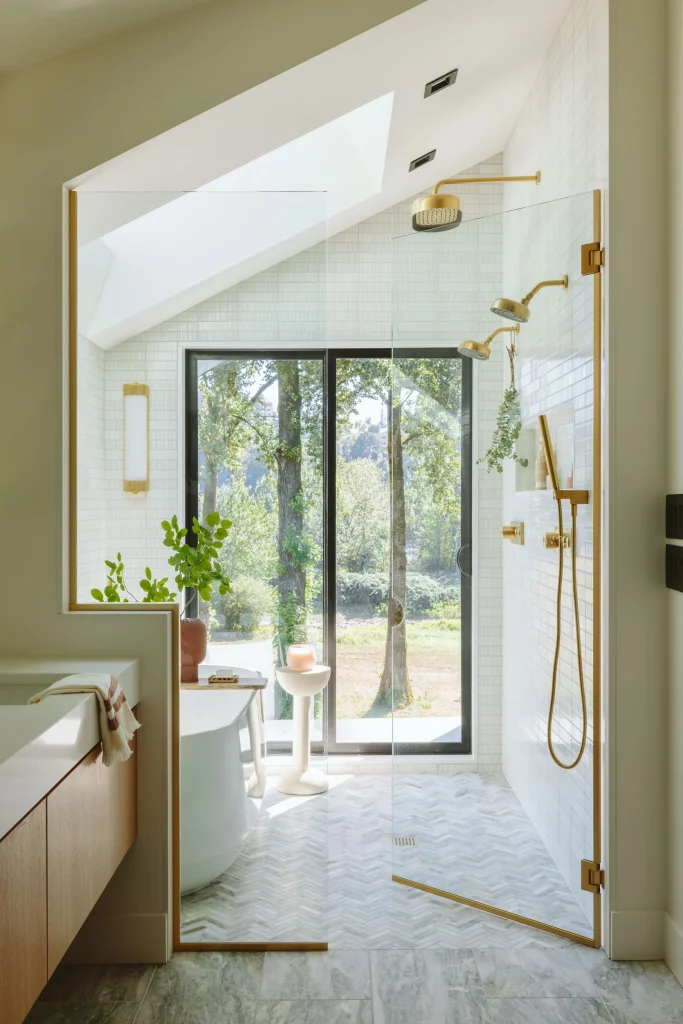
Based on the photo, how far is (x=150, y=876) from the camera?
230 cm

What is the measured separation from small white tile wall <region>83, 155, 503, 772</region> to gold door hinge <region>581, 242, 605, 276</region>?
35cm

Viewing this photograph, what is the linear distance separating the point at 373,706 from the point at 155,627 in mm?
1676

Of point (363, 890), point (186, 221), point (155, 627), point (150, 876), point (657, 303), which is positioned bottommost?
point (363, 890)

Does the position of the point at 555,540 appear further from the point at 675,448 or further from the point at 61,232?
the point at 61,232

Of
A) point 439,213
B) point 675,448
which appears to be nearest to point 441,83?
point 439,213

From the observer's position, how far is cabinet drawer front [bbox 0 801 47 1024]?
1.30m

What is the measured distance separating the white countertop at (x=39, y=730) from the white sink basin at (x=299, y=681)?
475 mm

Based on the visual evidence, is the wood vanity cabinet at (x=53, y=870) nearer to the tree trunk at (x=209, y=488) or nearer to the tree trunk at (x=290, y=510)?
the tree trunk at (x=290, y=510)

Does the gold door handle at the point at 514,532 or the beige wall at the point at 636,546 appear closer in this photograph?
the beige wall at the point at 636,546

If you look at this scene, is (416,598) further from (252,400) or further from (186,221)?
(186,221)

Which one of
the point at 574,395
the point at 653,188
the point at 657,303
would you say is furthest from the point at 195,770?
the point at 653,188

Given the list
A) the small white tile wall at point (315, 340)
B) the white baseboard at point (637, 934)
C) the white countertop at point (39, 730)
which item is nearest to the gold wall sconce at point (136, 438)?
the small white tile wall at point (315, 340)

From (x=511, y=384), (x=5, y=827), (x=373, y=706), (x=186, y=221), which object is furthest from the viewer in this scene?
(x=373, y=706)

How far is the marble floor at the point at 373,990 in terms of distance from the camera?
79.7 inches
